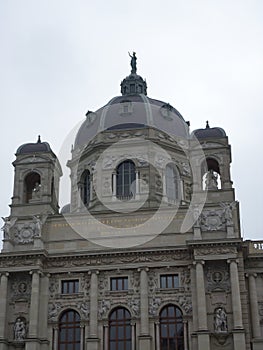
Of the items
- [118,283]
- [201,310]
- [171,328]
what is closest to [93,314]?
[118,283]

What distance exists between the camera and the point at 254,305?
41.7 m

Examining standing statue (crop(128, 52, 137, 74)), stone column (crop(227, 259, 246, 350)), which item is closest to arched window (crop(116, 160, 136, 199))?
stone column (crop(227, 259, 246, 350))

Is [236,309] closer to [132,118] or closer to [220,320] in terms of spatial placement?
[220,320]

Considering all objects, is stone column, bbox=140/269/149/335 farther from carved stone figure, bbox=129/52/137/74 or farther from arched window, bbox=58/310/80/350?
carved stone figure, bbox=129/52/137/74

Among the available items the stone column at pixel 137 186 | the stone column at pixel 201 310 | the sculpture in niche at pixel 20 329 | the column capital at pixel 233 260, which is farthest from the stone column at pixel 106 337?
the stone column at pixel 137 186

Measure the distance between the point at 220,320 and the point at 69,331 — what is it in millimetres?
9313

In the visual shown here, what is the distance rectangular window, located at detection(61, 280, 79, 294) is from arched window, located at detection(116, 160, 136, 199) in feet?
29.3

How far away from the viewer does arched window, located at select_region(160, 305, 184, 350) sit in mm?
39469

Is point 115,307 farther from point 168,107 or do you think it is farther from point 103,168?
point 168,107

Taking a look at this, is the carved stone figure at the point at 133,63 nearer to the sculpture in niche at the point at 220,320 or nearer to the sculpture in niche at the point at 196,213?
the sculpture in niche at the point at 196,213

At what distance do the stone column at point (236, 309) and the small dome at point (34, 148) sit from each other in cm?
1555

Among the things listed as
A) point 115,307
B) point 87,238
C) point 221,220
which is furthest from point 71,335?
point 221,220

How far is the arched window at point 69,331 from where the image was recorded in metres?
40.3

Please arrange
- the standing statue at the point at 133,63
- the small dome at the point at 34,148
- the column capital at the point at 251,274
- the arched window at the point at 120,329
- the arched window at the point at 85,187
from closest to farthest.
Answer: the arched window at the point at 120,329
the column capital at the point at 251,274
the small dome at the point at 34,148
the arched window at the point at 85,187
the standing statue at the point at 133,63
